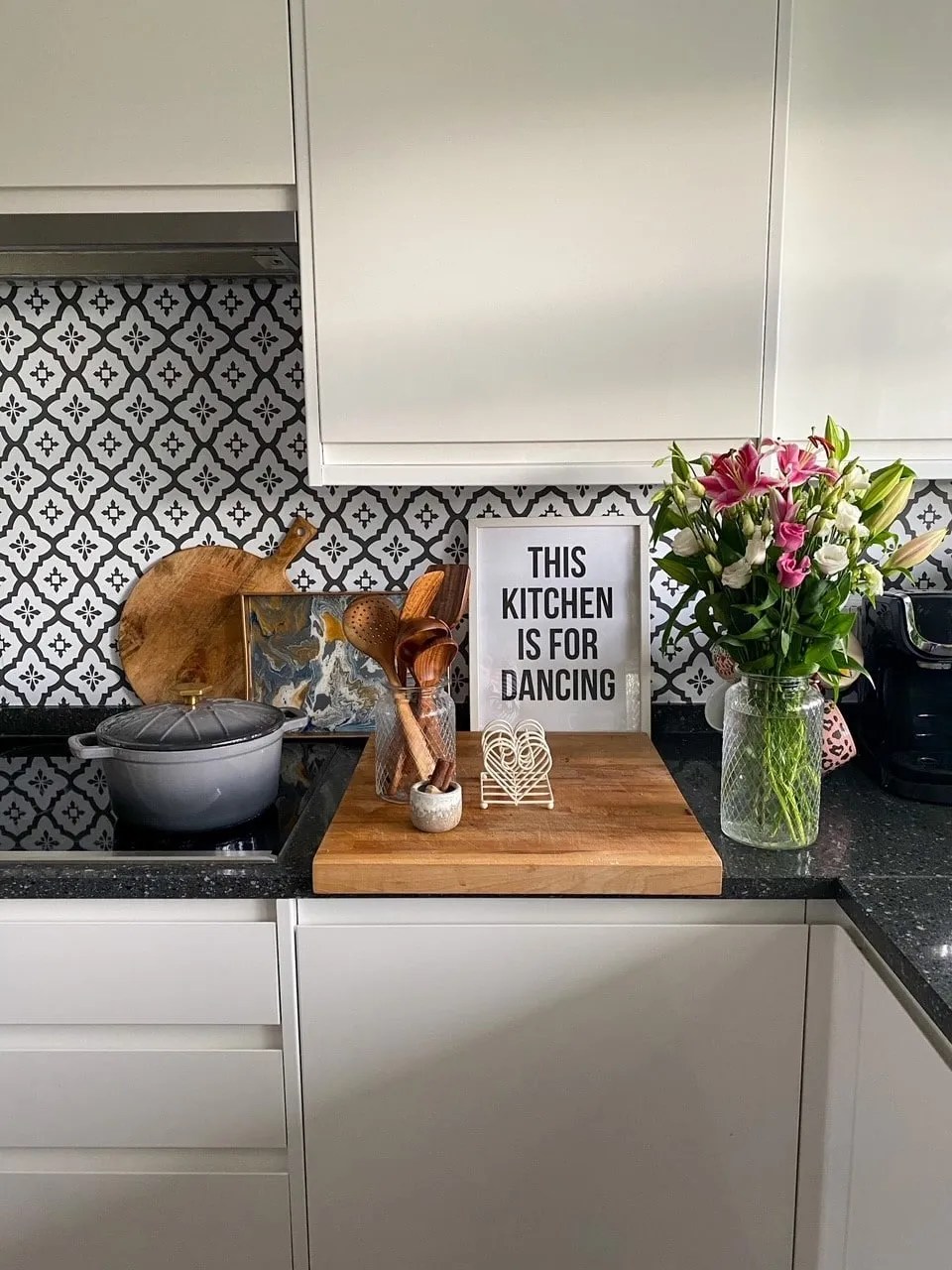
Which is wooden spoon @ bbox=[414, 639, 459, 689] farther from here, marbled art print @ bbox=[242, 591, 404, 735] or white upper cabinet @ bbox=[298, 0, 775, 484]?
marbled art print @ bbox=[242, 591, 404, 735]

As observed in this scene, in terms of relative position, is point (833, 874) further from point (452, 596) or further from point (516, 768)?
point (452, 596)

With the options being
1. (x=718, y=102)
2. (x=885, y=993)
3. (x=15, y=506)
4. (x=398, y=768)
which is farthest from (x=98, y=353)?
(x=885, y=993)

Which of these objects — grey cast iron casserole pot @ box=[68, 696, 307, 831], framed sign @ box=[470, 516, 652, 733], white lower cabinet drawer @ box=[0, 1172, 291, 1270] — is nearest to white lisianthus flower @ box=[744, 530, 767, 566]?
framed sign @ box=[470, 516, 652, 733]

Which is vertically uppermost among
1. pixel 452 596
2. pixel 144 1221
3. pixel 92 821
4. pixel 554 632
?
pixel 452 596

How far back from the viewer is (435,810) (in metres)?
1.28

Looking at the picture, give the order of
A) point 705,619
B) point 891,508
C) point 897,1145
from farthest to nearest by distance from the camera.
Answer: point 705,619, point 891,508, point 897,1145

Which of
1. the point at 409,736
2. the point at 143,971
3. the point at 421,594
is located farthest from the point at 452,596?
the point at 143,971

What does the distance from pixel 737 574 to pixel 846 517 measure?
5.6 inches

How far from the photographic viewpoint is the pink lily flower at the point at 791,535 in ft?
3.66

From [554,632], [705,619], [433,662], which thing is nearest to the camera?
[705,619]

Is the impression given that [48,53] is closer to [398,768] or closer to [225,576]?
[225,576]

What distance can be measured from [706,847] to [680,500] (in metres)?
0.45

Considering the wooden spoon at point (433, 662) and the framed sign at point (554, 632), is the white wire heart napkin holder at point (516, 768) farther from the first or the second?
the framed sign at point (554, 632)

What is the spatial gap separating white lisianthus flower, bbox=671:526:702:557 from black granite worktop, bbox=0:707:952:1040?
40 cm
